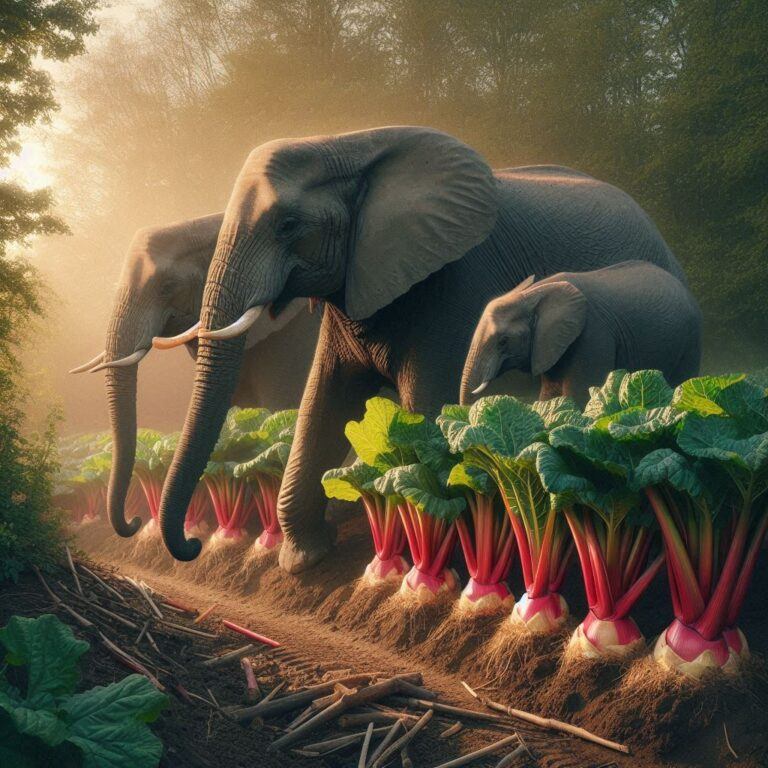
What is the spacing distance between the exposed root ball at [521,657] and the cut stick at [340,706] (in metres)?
0.57

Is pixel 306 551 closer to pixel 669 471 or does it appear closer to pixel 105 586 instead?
pixel 105 586

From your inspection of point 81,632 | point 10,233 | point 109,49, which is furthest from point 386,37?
point 81,632

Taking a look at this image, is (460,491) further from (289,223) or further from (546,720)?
(289,223)

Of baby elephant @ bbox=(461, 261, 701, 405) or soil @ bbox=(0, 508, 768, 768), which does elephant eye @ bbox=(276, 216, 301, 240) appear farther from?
soil @ bbox=(0, 508, 768, 768)

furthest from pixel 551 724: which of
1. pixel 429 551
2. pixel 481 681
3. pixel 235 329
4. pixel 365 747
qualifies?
pixel 235 329

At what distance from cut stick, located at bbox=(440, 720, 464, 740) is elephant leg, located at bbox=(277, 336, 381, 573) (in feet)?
10.5

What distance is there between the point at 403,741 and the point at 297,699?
0.66 meters

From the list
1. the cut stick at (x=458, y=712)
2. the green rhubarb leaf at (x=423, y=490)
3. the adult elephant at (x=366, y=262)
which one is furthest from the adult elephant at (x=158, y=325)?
the cut stick at (x=458, y=712)

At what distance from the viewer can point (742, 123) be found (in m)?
16.0

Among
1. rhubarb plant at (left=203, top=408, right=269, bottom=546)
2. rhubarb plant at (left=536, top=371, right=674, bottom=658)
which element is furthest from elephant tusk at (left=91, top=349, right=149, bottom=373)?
rhubarb plant at (left=536, top=371, right=674, bottom=658)

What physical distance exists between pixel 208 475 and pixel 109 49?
2208 cm

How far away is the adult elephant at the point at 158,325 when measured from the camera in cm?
838

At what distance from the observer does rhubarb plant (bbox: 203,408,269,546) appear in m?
8.97

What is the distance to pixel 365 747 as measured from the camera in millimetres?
4004
